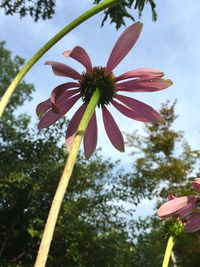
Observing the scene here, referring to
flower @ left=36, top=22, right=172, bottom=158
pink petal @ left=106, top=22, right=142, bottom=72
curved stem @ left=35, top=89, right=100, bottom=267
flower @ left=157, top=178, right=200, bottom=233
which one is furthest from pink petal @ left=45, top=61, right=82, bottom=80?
flower @ left=157, top=178, right=200, bottom=233

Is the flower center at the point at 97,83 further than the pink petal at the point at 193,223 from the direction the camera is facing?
Yes

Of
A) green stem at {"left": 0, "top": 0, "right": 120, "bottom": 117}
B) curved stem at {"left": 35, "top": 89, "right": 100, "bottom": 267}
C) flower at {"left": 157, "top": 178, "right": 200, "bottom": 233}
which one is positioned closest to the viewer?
curved stem at {"left": 35, "top": 89, "right": 100, "bottom": 267}

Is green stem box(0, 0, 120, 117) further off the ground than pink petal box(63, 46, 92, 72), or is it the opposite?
pink petal box(63, 46, 92, 72)

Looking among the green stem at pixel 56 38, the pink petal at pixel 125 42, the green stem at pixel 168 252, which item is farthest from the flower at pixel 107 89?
the green stem at pixel 168 252

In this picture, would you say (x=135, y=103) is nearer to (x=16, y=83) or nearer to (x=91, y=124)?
(x=91, y=124)

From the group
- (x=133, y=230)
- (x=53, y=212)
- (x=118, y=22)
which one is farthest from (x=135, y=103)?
(x=133, y=230)

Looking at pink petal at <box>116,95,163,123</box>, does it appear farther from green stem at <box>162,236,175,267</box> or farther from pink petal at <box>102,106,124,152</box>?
green stem at <box>162,236,175,267</box>

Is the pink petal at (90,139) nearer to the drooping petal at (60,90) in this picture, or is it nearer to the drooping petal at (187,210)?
the drooping petal at (60,90)

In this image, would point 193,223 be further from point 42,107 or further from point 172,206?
point 42,107

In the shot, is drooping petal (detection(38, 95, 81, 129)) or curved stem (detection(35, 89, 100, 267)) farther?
drooping petal (detection(38, 95, 81, 129))
